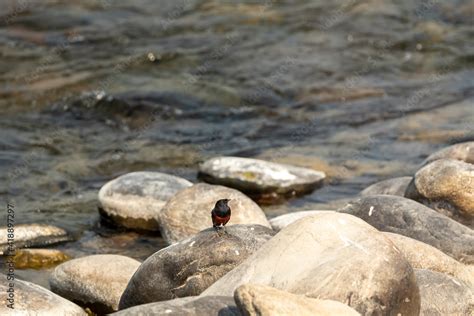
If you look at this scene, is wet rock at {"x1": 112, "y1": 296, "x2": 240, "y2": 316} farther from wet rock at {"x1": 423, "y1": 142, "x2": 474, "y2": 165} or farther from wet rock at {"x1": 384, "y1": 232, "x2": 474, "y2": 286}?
wet rock at {"x1": 423, "y1": 142, "x2": 474, "y2": 165}

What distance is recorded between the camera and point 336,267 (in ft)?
16.3

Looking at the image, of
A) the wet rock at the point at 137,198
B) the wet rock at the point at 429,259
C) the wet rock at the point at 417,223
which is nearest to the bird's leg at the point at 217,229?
the wet rock at the point at 429,259

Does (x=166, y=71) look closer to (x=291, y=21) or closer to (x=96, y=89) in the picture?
(x=96, y=89)

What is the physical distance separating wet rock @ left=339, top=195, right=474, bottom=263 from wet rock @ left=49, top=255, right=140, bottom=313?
1569 millimetres

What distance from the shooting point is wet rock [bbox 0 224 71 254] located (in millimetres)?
7840

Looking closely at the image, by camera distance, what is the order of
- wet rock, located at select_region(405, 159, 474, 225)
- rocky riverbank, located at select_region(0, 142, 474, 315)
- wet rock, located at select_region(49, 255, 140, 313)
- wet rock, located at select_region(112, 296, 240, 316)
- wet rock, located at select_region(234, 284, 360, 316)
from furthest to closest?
wet rock, located at select_region(405, 159, 474, 225) → wet rock, located at select_region(49, 255, 140, 313) → rocky riverbank, located at select_region(0, 142, 474, 315) → wet rock, located at select_region(112, 296, 240, 316) → wet rock, located at select_region(234, 284, 360, 316)

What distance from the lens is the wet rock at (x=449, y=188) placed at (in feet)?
23.9

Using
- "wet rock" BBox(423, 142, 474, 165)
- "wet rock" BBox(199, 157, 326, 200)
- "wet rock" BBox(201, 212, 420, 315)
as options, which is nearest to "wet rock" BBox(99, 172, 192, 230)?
"wet rock" BBox(199, 157, 326, 200)

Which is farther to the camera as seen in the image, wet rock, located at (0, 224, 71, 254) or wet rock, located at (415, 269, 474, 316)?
wet rock, located at (0, 224, 71, 254)

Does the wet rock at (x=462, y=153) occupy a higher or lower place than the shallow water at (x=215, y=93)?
higher

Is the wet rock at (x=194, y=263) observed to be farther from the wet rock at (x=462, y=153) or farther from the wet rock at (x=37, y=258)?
the wet rock at (x=462, y=153)

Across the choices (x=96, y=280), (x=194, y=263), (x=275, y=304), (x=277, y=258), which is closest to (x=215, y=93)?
(x=96, y=280)

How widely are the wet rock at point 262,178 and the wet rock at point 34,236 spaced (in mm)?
1633

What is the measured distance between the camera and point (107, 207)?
848 cm
